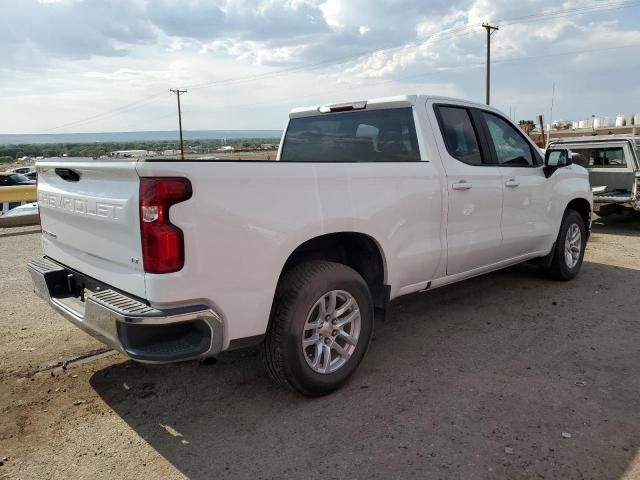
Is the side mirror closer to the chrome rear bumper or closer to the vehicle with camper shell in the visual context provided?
the chrome rear bumper

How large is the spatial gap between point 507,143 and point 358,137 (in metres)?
1.60

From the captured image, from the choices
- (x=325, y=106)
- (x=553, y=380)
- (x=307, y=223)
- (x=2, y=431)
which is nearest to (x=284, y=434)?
(x=307, y=223)

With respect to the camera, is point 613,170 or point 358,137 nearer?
point 358,137

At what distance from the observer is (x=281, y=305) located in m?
3.16

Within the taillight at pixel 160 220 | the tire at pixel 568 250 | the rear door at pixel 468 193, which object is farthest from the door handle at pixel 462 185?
the taillight at pixel 160 220

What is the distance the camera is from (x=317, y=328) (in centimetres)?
337

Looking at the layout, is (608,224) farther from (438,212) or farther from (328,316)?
(328,316)

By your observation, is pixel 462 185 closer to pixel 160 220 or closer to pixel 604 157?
pixel 160 220

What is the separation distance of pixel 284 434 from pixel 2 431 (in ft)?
5.35

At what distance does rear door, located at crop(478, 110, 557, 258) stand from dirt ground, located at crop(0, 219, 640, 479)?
2.59ft

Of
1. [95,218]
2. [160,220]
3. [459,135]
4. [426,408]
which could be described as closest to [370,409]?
[426,408]

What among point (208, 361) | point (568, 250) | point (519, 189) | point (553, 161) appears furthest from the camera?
point (568, 250)

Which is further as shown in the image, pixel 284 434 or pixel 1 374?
pixel 1 374

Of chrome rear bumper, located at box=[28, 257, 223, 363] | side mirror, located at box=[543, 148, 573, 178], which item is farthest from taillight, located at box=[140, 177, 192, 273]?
side mirror, located at box=[543, 148, 573, 178]
